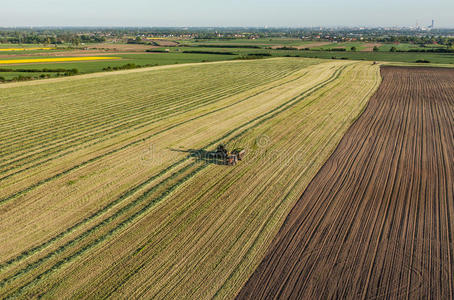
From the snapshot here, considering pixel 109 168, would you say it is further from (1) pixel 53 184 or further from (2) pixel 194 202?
(2) pixel 194 202

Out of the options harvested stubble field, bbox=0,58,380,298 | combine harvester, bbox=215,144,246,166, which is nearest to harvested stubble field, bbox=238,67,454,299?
harvested stubble field, bbox=0,58,380,298

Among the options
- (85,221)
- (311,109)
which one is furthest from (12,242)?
(311,109)

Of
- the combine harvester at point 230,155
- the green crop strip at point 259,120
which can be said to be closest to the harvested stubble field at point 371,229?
the combine harvester at point 230,155

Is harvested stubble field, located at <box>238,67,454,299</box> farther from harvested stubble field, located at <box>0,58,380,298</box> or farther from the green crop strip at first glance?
the green crop strip

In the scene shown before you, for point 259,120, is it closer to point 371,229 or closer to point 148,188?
point 148,188

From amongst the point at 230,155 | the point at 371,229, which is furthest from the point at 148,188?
the point at 371,229

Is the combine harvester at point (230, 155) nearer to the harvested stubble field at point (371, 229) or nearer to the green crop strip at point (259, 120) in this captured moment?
the green crop strip at point (259, 120)
